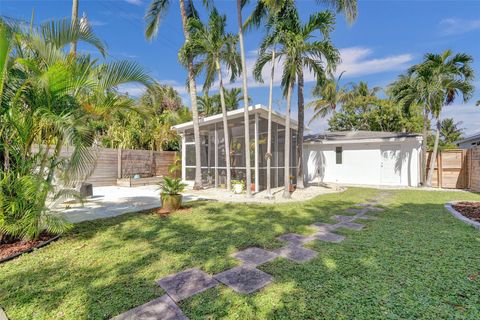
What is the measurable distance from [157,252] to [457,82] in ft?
42.5

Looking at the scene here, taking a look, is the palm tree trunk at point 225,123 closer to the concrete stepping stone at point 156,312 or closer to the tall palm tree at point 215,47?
the tall palm tree at point 215,47

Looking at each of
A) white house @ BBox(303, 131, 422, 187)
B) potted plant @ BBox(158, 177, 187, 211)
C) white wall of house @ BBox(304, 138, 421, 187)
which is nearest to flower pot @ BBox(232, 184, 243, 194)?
potted plant @ BBox(158, 177, 187, 211)

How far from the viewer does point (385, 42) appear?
12031 millimetres

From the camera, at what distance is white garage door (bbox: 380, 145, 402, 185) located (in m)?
11.4

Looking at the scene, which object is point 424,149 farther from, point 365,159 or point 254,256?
point 254,256

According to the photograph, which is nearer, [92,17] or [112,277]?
[112,277]

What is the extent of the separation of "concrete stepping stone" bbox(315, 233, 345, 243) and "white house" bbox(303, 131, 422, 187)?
931cm

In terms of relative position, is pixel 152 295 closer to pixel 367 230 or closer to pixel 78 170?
pixel 78 170

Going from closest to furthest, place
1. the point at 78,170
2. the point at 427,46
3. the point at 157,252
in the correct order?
the point at 157,252 → the point at 78,170 → the point at 427,46

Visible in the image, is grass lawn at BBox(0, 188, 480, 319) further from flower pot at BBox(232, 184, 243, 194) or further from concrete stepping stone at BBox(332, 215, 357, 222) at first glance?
flower pot at BBox(232, 184, 243, 194)

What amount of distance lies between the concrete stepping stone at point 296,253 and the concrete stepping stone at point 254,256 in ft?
0.50

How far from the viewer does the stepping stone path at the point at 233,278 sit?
202cm

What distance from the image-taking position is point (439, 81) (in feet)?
→ 31.9

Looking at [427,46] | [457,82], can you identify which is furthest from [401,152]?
[427,46]
